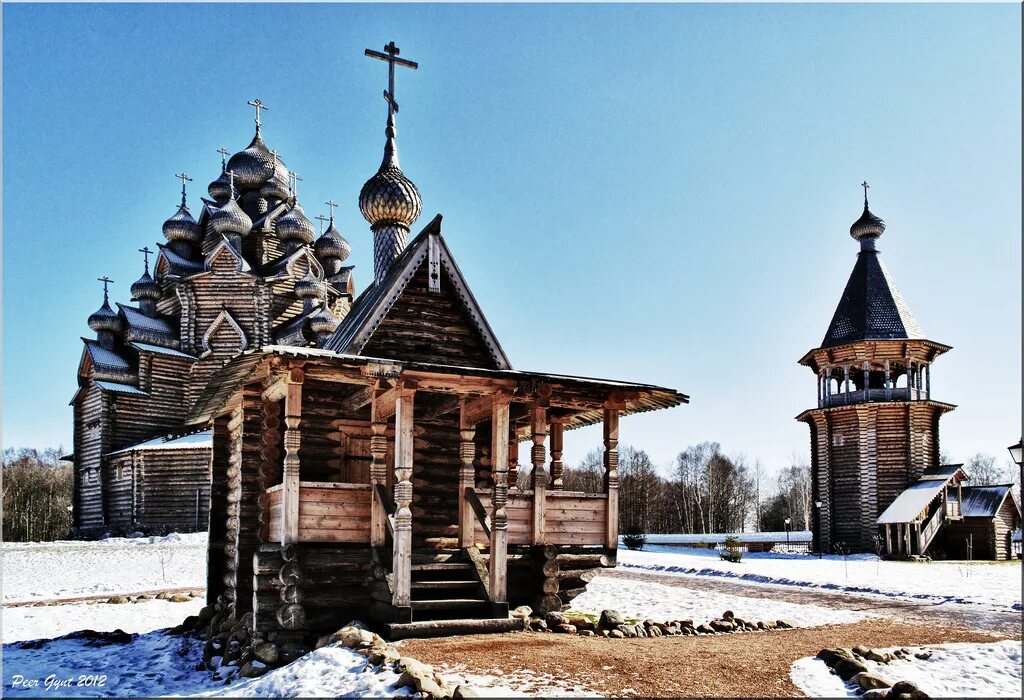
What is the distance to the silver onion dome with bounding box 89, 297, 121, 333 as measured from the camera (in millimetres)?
40344

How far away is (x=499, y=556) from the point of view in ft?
41.2

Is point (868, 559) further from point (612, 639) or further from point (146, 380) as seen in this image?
point (146, 380)

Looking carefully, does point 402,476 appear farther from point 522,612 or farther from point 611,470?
point 611,470

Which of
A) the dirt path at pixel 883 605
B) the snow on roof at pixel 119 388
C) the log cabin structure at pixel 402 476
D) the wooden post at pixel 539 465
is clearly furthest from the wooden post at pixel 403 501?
the snow on roof at pixel 119 388

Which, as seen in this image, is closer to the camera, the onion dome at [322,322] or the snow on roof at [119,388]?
the snow on roof at [119,388]

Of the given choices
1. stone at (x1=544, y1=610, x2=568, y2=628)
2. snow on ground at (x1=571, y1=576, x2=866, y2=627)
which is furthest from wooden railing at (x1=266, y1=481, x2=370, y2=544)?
snow on ground at (x1=571, y1=576, x2=866, y2=627)

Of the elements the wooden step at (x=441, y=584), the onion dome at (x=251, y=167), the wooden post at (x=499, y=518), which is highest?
the onion dome at (x=251, y=167)

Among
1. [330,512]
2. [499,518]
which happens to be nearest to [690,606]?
[499,518]

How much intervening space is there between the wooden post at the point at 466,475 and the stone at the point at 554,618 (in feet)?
5.28

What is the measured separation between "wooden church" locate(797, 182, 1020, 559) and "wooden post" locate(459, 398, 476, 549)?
27536mm

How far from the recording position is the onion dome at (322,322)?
38656 millimetres

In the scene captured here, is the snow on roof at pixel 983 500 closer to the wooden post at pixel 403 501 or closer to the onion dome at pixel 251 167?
the wooden post at pixel 403 501

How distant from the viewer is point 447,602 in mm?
12016

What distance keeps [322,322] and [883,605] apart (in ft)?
90.2
